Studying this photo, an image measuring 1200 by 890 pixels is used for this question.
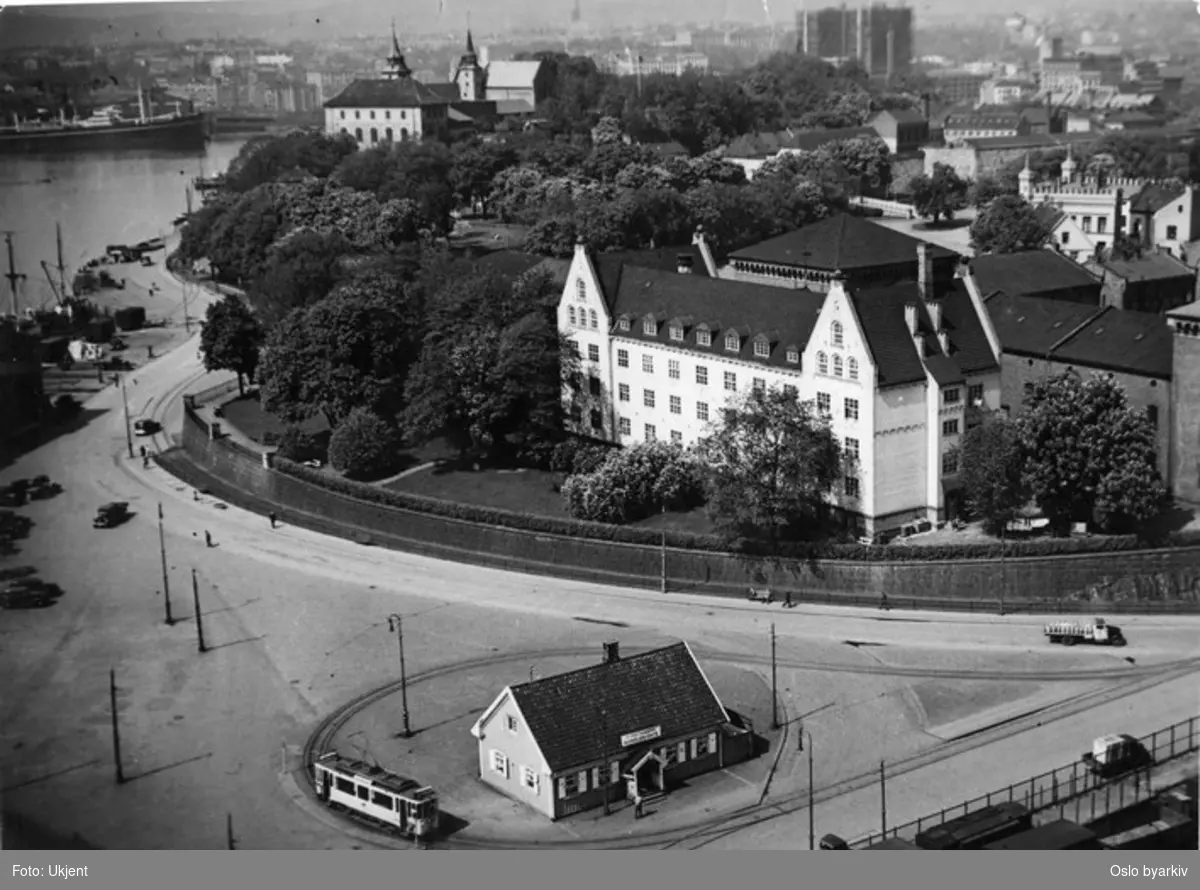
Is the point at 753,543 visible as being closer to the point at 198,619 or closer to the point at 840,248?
the point at 198,619

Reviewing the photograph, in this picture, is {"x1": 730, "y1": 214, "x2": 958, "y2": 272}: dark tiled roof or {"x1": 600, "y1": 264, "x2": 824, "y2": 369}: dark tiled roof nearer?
{"x1": 600, "y1": 264, "x2": 824, "y2": 369}: dark tiled roof

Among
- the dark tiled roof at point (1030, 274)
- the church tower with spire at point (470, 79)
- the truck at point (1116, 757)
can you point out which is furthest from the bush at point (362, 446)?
the church tower with spire at point (470, 79)

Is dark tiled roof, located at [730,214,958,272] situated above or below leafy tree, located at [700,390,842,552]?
above

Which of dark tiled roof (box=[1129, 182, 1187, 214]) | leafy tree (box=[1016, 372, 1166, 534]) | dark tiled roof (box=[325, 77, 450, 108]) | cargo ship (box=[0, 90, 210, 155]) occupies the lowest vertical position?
leafy tree (box=[1016, 372, 1166, 534])


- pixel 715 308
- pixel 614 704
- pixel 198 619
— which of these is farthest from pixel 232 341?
pixel 614 704

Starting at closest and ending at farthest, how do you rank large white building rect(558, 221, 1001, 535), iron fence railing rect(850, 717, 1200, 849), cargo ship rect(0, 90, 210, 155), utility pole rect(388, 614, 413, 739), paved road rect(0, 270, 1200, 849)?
iron fence railing rect(850, 717, 1200, 849) < paved road rect(0, 270, 1200, 849) < utility pole rect(388, 614, 413, 739) < large white building rect(558, 221, 1001, 535) < cargo ship rect(0, 90, 210, 155)

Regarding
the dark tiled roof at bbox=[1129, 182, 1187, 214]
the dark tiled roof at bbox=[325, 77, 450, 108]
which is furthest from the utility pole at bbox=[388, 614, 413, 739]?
the dark tiled roof at bbox=[325, 77, 450, 108]

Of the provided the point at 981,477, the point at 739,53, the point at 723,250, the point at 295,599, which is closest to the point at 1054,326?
the point at 981,477

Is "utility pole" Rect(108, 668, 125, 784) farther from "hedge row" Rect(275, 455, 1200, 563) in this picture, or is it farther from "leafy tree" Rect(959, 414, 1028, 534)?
"leafy tree" Rect(959, 414, 1028, 534)
